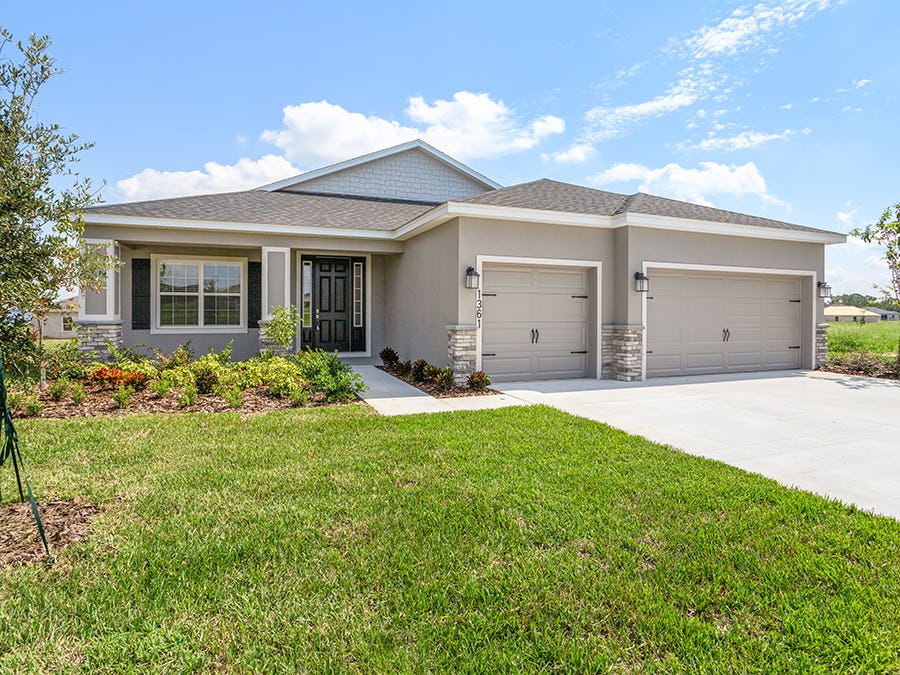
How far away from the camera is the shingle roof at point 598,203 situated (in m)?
9.23

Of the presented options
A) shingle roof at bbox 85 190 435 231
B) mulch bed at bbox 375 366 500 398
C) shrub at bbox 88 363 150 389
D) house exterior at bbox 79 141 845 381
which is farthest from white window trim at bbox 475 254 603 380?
shrub at bbox 88 363 150 389

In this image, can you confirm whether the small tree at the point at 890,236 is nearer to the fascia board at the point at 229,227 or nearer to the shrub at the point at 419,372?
the shrub at the point at 419,372

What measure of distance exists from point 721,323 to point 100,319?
13.3 meters

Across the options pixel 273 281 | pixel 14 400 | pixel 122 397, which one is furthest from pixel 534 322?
pixel 14 400

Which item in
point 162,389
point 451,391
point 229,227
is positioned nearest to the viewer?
point 162,389

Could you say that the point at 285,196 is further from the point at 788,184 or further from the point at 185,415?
the point at 788,184

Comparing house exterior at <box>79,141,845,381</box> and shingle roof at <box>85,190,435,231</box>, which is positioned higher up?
shingle roof at <box>85,190,435,231</box>

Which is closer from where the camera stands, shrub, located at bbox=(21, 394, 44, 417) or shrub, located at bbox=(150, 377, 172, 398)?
shrub, located at bbox=(21, 394, 44, 417)

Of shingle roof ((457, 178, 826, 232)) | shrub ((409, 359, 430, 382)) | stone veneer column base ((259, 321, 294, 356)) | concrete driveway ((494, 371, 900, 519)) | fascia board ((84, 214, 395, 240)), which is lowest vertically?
concrete driveway ((494, 371, 900, 519))

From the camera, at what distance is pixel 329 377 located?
24.0 feet

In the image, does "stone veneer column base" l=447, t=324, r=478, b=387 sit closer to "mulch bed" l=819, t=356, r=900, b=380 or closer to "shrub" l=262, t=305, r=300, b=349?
"shrub" l=262, t=305, r=300, b=349

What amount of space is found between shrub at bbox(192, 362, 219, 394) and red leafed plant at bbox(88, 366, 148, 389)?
2.60ft

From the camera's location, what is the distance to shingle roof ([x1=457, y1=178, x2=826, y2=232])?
923 centimetres

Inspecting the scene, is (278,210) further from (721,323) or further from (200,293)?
(721,323)
